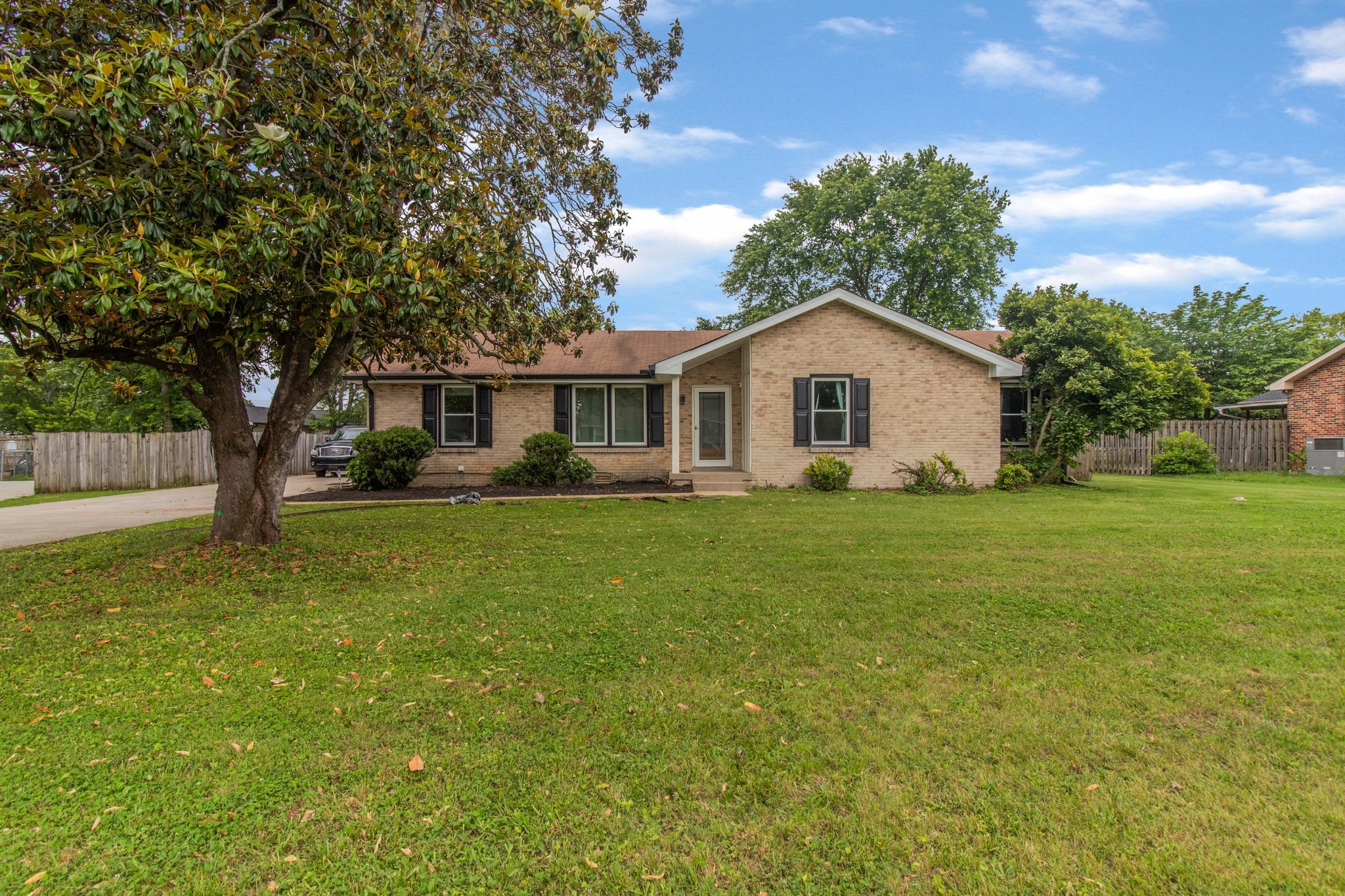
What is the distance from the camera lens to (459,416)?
53.2 ft

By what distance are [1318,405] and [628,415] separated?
70.2ft

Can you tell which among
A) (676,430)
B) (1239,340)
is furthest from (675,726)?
(1239,340)

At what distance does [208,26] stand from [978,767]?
719 centimetres

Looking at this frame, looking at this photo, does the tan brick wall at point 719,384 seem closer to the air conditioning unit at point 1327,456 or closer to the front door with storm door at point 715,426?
the front door with storm door at point 715,426

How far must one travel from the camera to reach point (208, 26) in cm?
504

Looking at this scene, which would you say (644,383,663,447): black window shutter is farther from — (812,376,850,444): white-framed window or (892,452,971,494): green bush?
(892,452,971,494): green bush

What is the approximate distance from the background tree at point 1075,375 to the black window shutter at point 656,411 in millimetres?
8567

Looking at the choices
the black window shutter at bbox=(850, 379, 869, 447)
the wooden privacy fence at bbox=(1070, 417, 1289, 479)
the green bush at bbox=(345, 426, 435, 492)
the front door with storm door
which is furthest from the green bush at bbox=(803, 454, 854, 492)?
the wooden privacy fence at bbox=(1070, 417, 1289, 479)

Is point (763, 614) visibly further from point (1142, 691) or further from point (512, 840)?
point (512, 840)

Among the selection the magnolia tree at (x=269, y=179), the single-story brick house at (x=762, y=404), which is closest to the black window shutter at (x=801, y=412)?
the single-story brick house at (x=762, y=404)

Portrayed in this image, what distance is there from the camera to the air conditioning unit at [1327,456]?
1895cm

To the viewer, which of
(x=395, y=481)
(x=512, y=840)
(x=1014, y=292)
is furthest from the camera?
(x=1014, y=292)

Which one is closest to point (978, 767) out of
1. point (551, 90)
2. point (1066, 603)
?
point (1066, 603)

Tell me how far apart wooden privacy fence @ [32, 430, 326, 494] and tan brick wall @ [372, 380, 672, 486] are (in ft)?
8.17
